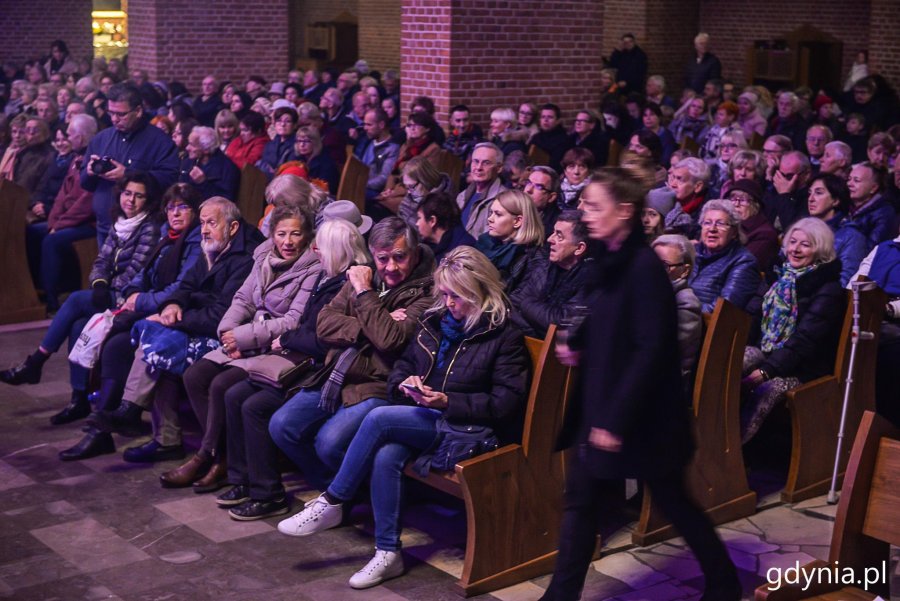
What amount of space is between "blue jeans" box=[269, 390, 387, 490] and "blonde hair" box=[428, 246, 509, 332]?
640mm

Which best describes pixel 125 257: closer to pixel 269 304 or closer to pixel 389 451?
pixel 269 304

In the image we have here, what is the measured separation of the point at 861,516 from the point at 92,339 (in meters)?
4.22

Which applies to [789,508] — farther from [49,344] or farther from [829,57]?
[829,57]

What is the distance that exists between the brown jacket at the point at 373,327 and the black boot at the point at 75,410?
1.91 metres

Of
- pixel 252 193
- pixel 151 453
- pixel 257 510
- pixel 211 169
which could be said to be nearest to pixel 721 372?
pixel 257 510

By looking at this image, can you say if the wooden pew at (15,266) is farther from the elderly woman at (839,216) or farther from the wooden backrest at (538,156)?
the elderly woman at (839,216)

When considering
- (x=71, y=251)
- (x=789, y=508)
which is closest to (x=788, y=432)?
(x=789, y=508)

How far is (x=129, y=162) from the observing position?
27.5ft

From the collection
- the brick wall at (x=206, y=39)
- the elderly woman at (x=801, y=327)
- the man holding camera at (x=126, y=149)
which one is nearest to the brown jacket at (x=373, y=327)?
the elderly woman at (x=801, y=327)

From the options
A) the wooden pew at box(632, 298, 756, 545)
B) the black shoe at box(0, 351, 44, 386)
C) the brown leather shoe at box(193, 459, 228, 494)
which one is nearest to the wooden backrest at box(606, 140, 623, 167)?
the black shoe at box(0, 351, 44, 386)

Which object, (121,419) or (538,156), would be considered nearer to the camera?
(121,419)

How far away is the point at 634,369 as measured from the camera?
3.91 meters

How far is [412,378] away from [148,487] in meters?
1.59

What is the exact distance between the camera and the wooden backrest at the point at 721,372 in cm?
511
